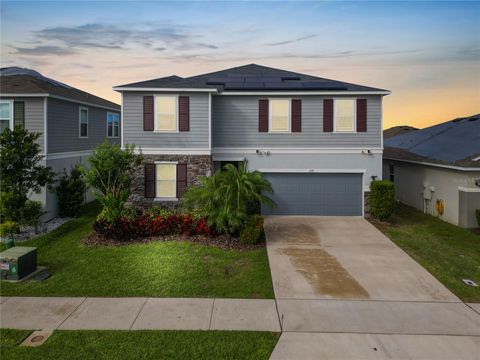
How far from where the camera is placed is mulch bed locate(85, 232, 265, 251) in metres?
12.1

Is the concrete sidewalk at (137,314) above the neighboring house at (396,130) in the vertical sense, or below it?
below

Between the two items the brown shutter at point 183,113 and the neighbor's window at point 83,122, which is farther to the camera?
the neighbor's window at point 83,122

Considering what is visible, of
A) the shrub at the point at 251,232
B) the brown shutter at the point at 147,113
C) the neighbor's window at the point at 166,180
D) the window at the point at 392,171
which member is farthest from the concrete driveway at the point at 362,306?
the window at the point at 392,171

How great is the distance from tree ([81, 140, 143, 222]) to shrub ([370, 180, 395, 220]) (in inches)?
400

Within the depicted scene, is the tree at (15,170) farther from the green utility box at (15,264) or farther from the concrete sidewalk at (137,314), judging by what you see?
the concrete sidewalk at (137,314)

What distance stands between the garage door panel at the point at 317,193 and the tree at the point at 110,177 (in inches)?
256

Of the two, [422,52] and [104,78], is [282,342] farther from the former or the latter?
[104,78]

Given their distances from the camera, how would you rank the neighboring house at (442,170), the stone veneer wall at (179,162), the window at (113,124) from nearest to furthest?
the neighboring house at (442,170) < the stone veneer wall at (179,162) < the window at (113,124)

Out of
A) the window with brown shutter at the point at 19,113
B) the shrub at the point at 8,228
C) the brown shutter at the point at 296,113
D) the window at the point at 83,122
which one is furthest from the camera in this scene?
the window at the point at 83,122

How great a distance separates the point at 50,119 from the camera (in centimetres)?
1538

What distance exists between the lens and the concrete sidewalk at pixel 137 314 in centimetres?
703

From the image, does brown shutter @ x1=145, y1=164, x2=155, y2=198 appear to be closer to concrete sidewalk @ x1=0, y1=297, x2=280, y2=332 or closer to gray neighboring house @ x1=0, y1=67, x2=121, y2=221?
gray neighboring house @ x1=0, y1=67, x2=121, y2=221

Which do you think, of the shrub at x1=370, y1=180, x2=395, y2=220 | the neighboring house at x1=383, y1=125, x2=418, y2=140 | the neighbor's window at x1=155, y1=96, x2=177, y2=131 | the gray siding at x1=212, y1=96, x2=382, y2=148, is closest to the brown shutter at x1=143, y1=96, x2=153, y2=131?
the neighbor's window at x1=155, y1=96, x2=177, y2=131

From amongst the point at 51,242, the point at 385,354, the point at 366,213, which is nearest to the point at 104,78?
the point at 51,242
